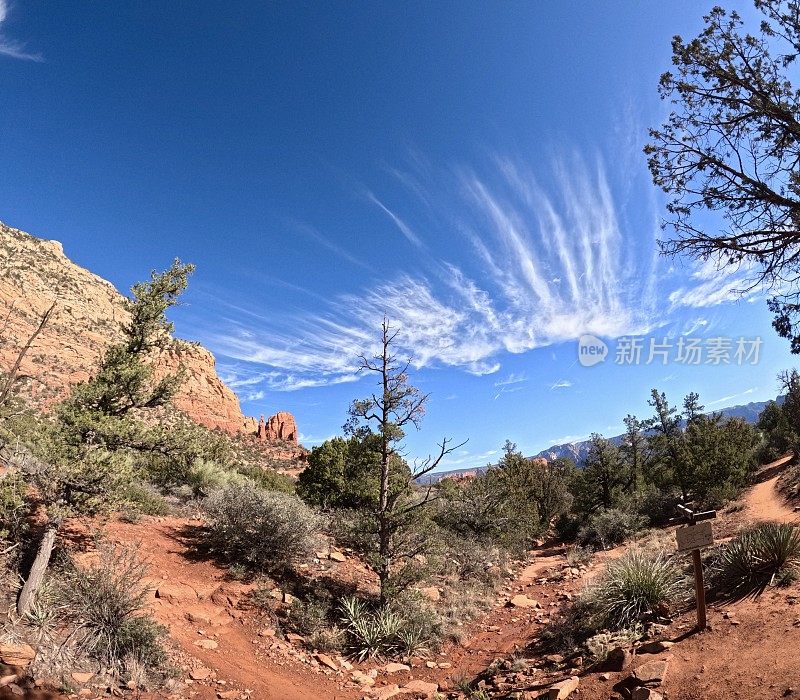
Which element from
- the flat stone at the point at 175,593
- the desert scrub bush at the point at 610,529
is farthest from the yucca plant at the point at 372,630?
the desert scrub bush at the point at 610,529

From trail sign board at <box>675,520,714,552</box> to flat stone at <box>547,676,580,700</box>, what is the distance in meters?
2.44

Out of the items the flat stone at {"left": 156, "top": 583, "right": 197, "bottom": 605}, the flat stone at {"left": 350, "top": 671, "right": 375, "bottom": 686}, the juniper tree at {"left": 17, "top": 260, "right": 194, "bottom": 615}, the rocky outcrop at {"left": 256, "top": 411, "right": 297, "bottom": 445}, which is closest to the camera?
the flat stone at {"left": 350, "top": 671, "right": 375, "bottom": 686}

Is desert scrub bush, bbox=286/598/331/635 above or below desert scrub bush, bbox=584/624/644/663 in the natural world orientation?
below

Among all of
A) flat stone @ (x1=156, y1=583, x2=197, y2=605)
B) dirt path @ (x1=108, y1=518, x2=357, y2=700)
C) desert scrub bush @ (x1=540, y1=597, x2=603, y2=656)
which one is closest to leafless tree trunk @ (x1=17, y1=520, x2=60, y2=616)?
dirt path @ (x1=108, y1=518, x2=357, y2=700)

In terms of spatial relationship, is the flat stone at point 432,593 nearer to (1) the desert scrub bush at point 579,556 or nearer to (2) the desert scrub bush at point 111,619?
(1) the desert scrub bush at point 579,556

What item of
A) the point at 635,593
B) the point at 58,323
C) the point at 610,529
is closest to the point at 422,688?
the point at 635,593

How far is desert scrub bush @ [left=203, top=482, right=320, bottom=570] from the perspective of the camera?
37.4ft

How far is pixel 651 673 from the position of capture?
5359mm

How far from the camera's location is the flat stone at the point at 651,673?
5.26 meters

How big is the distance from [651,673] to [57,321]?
59.2 meters

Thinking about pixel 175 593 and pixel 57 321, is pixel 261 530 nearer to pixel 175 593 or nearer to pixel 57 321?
pixel 175 593

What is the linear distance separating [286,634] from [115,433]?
565cm

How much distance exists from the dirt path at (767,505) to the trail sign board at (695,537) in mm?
9460

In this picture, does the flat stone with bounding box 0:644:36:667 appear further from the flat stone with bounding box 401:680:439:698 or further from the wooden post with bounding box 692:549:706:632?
the wooden post with bounding box 692:549:706:632
